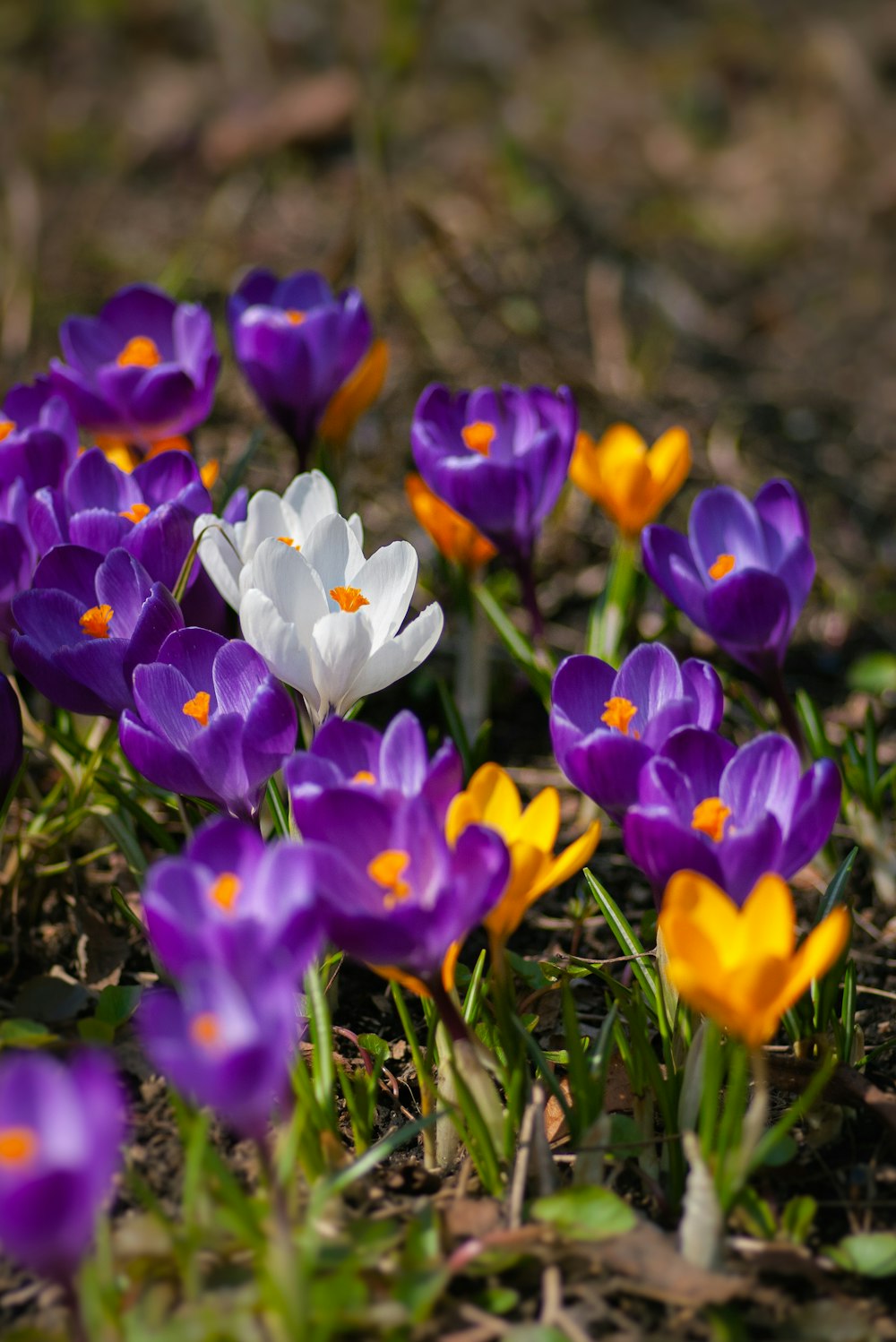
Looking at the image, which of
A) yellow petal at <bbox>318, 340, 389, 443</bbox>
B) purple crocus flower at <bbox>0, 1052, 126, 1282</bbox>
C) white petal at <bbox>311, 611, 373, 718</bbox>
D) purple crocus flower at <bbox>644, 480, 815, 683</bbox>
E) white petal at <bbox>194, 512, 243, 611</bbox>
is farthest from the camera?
yellow petal at <bbox>318, 340, 389, 443</bbox>

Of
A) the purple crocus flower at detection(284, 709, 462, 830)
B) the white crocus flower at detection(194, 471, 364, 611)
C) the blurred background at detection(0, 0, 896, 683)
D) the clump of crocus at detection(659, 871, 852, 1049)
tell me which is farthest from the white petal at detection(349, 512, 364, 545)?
the blurred background at detection(0, 0, 896, 683)

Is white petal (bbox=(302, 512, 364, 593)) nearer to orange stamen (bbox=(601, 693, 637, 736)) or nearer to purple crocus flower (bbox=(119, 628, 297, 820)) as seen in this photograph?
purple crocus flower (bbox=(119, 628, 297, 820))

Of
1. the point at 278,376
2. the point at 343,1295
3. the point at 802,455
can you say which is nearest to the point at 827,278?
the point at 802,455

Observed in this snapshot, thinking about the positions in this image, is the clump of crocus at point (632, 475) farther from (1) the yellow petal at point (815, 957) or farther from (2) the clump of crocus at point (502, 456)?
(1) the yellow petal at point (815, 957)

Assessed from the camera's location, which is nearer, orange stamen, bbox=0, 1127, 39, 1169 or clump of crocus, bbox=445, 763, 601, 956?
orange stamen, bbox=0, 1127, 39, 1169

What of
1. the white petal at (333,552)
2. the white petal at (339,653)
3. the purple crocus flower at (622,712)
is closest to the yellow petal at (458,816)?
the purple crocus flower at (622,712)

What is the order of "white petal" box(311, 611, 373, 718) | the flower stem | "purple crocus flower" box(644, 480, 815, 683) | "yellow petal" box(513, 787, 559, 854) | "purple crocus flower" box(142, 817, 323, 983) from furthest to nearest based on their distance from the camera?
the flower stem → "purple crocus flower" box(644, 480, 815, 683) → "white petal" box(311, 611, 373, 718) → "yellow petal" box(513, 787, 559, 854) → "purple crocus flower" box(142, 817, 323, 983)

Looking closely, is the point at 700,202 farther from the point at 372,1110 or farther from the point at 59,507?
→ the point at 372,1110

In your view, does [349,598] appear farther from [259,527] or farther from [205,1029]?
[205,1029]
